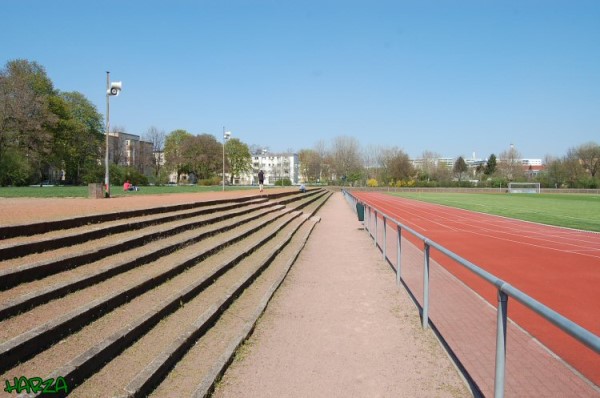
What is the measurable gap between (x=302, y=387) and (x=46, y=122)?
5050 centimetres

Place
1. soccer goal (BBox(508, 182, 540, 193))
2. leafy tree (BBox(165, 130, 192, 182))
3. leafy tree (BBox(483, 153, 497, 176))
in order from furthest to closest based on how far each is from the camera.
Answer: leafy tree (BBox(483, 153, 497, 176))
leafy tree (BBox(165, 130, 192, 182))
soccer goal (BBox(508, 182, 540, 193))

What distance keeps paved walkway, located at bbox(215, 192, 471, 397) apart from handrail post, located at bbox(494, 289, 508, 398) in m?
0.76

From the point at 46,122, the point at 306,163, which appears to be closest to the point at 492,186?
the point at 306,163

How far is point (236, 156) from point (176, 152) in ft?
57.8

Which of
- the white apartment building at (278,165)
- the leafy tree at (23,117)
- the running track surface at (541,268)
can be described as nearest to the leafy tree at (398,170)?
the white apartment building at (278,165)

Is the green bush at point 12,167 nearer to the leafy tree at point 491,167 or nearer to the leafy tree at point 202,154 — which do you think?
the leafy tree at point 202,154

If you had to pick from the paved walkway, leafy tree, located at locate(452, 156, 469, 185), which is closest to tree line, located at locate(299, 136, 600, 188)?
leafy tree, located at locate(452, 156, 469, 185)

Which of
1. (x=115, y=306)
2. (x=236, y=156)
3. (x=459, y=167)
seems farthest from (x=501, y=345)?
(x=459, y=167)

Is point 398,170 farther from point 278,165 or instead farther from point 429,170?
point 278,165

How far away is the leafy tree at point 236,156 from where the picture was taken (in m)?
103

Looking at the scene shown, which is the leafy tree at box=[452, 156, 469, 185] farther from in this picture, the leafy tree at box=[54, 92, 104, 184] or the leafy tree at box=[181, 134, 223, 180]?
the leafy tree at box=[54, 92, 104, 184]

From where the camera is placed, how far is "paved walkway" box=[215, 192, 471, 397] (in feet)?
13.2

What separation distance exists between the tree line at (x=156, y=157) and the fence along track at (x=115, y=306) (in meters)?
29.7

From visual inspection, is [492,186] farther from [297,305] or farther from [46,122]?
[297,305]
